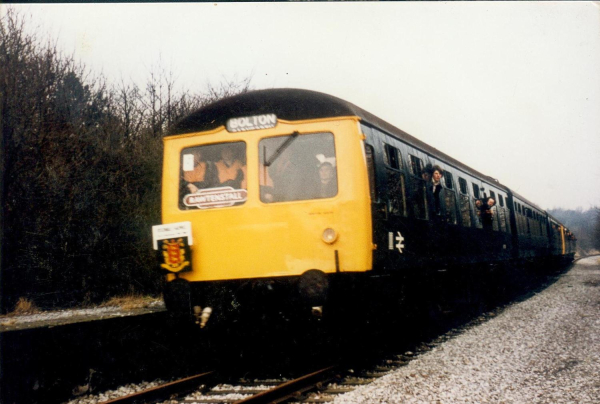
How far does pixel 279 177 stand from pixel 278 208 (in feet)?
1.09

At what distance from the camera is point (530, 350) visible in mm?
7582

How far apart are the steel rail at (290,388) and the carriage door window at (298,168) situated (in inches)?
68.6

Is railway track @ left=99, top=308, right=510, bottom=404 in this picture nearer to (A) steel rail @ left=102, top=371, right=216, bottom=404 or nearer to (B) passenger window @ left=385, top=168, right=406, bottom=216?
(A) steel rail @ left=102, top=371, right=216, bottom=404

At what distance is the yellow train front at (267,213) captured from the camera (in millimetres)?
5910

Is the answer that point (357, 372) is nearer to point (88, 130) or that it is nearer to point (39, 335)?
point (39, 335)

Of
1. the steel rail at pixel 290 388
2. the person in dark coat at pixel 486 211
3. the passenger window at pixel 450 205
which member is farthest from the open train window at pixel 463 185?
the steel rail at pixel 290 388

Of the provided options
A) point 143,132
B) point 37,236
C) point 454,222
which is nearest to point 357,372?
point 454,222

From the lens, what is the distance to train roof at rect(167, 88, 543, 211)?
6184mm

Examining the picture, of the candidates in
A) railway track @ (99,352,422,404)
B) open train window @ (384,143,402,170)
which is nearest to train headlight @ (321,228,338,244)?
railway track @ (99,352,422,404)

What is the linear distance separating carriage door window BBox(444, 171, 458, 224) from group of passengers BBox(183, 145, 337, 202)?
374cm

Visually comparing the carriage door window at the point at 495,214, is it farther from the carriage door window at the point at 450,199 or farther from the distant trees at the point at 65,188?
the distant trees at the point at 65,188

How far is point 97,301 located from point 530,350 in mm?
10853

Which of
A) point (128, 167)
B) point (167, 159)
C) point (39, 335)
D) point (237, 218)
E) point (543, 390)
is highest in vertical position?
point (128, 167)

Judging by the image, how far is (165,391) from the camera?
5.66 metres
